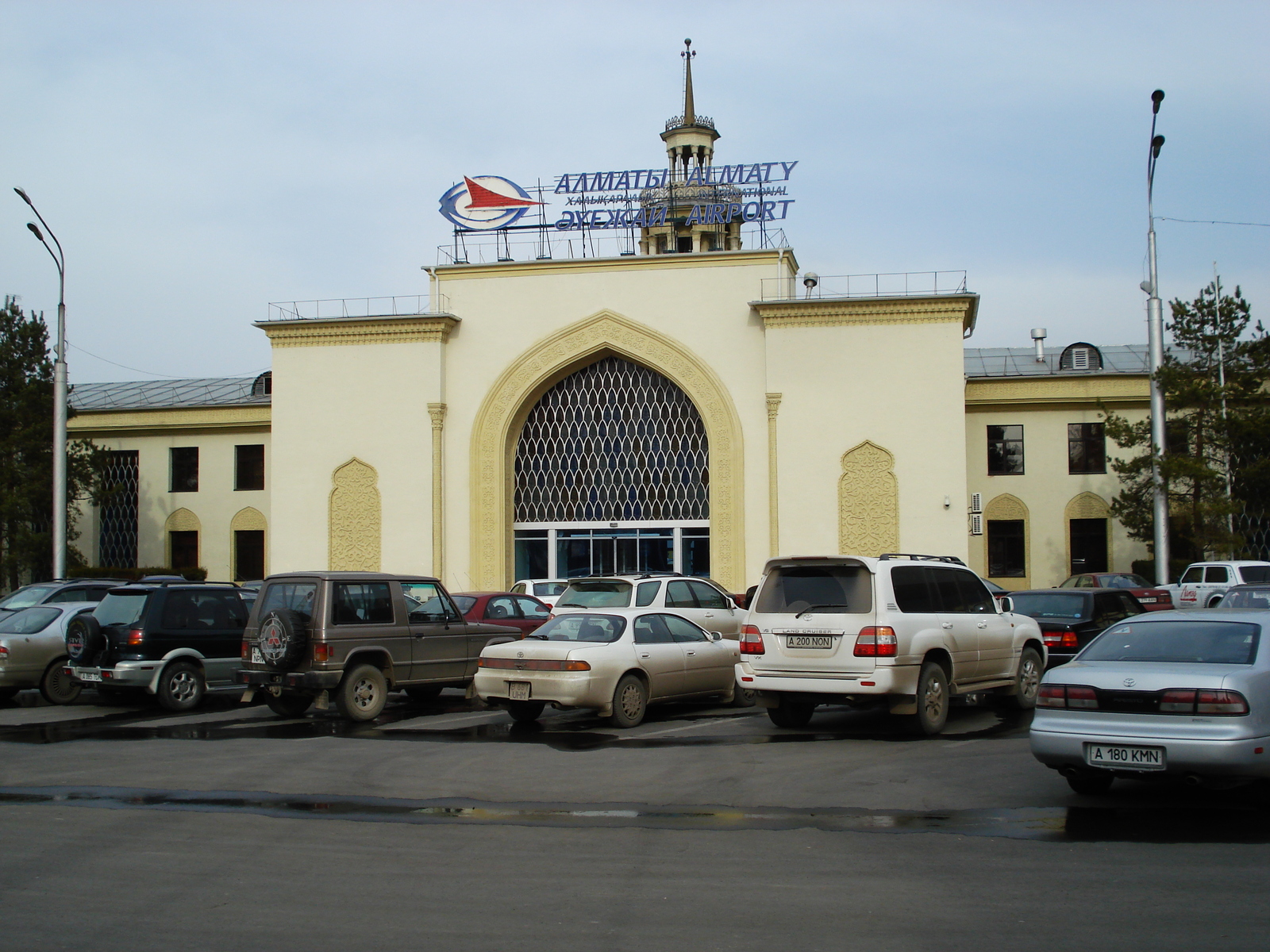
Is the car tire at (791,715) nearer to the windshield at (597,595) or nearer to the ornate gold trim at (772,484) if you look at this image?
the windshield at (597,595)

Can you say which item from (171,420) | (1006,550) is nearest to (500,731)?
(1006,550)

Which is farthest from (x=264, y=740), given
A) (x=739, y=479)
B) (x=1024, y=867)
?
(x=739, y=479)

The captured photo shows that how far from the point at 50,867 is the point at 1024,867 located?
18.2ft

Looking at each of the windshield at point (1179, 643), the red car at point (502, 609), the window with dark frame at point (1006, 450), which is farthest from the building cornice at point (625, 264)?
the windshield at point (1179, 643)

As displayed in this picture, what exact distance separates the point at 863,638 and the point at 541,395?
21645 mm

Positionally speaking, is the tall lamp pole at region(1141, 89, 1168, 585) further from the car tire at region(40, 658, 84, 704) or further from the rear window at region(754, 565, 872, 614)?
the car tire at region(40, 658, 84, 704)

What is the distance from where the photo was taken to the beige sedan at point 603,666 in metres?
12.4

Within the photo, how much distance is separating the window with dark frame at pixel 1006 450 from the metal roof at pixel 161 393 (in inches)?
997

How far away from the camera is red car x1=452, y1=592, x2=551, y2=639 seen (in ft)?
60.5

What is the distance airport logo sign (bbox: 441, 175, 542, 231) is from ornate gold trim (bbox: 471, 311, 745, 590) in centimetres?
396

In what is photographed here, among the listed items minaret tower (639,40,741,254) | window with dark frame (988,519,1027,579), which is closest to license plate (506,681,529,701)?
window with dark frame (988,519,1027,579)

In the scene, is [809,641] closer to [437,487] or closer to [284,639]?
[284,639]

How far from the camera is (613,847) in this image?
719 cm

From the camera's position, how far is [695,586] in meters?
16.4
